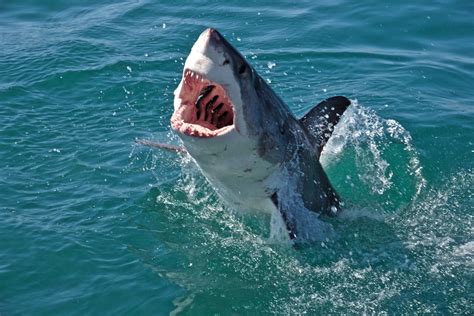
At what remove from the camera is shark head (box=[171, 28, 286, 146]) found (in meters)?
5.93

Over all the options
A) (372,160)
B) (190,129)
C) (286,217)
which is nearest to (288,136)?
(286,217)

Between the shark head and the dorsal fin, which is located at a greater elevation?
the shark head

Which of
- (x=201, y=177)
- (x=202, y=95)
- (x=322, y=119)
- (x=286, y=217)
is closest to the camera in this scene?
(x=202, y=95)

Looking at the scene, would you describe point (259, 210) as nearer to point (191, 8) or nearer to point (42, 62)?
point (42, 62)

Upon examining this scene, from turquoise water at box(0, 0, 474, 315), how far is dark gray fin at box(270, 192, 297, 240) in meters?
0.22

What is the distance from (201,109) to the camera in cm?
630

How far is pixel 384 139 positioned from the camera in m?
10.1

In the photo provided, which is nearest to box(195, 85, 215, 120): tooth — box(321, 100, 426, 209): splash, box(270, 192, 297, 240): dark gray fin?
box(270, 192, 297, 240): dark gray fin

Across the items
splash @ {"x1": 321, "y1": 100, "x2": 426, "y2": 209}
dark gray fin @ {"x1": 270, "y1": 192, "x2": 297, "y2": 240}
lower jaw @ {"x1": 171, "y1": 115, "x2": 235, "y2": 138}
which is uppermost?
lower jaw @ {"x1": 171, "y1": 115, "x2": 235, "y2": 138}

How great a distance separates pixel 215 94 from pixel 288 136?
116 centimetres

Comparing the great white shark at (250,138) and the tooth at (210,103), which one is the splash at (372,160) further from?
the tooth at (210,103)

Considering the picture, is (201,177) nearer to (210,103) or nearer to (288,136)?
(288,136)

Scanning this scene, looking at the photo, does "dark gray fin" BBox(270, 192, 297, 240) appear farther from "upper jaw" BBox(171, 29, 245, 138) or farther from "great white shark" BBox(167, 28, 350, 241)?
"upper jaw" BBox(171, 29, 245, 138)

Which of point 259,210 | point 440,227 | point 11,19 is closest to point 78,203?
point 259,210
